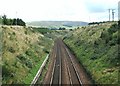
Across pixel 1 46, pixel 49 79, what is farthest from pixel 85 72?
pixel 1 46

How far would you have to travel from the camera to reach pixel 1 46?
37938mm

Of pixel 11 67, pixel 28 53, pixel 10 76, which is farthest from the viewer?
pixel 28 53

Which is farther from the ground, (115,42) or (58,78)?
(115,42)

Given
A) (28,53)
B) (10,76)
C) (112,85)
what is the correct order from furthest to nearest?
1. (28,53)
2. (10,76)
3. (112,85)

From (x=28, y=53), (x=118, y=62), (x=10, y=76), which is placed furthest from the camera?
(x=28, y=53)

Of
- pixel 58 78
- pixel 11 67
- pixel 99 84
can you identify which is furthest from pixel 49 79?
pixel 99 84

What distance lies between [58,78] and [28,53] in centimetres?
1292

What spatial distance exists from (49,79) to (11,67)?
5.26 metres

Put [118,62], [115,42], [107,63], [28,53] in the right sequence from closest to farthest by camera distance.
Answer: [118,62]
[107,63]
[115,42]
[28,53]

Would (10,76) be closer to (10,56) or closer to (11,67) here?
(11,67)

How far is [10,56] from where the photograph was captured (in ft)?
120

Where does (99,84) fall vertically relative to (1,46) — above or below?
below

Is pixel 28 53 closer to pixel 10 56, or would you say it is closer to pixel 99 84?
pixel 10 56

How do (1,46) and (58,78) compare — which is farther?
(1,46)
